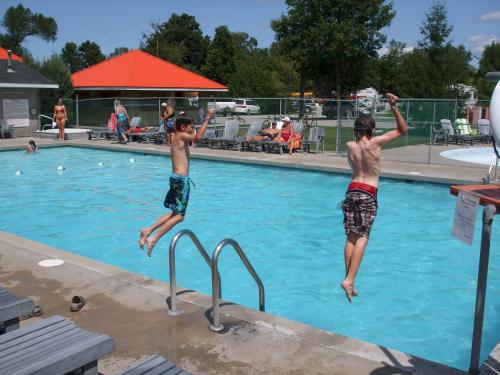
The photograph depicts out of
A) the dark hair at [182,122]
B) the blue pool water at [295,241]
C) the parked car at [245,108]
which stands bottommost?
the blue pool water at [295,241]

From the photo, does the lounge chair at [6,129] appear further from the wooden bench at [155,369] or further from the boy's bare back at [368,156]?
the wooden bench at [155,369]

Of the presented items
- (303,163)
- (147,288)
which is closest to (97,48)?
(303,163)

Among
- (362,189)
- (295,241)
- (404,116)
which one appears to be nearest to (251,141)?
(404,116)

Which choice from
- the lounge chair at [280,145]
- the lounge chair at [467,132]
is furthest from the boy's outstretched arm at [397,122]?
the lounge chair at [467,132]

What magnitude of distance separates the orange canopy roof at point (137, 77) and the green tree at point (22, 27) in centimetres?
2832

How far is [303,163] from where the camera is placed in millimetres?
15203

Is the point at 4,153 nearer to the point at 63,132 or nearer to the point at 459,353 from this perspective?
the point at 63,132

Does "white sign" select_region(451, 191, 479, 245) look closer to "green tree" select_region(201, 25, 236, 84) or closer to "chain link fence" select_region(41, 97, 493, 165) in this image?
"chain link fence" select_region(41, 97, 493, 165)

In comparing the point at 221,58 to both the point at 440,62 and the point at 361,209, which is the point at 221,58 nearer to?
the point at 440,62

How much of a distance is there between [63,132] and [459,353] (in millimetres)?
19959

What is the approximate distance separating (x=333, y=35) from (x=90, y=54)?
58.9m

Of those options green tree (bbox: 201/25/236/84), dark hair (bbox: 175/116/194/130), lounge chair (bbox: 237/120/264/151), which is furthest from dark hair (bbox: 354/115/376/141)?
green tree (bbox: 201/25/236/84)

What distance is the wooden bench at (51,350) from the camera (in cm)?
266

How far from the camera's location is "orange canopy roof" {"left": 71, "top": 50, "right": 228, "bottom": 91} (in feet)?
101
